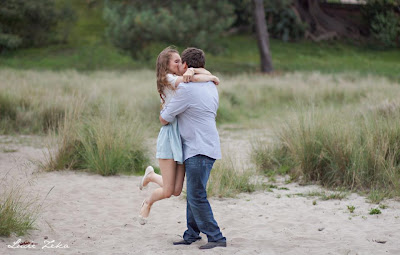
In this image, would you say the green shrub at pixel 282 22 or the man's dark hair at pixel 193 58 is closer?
the man's dark hair at pixel 193 58

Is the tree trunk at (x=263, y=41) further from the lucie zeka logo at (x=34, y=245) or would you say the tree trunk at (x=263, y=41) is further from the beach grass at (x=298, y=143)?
the lucie zeka logo at (x=34, y=245)

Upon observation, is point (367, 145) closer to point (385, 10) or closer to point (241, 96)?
point (241, 96)

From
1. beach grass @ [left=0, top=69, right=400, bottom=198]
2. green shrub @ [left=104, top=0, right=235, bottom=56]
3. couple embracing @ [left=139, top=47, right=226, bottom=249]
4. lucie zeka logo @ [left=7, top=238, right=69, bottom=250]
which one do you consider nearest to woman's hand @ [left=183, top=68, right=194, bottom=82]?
couple embracing @ [left=139, top=47, right=226, bottom=249]

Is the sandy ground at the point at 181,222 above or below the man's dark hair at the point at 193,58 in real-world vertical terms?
below

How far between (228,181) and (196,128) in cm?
284

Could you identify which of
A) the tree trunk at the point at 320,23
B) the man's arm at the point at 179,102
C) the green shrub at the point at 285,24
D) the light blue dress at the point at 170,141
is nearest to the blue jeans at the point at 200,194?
the light blue dress at the point at 170,141

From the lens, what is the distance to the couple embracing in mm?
4594

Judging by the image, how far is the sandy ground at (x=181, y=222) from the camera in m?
5.05

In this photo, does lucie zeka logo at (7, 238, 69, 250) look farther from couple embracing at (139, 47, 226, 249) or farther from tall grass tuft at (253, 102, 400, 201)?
tall grass tuft at (253, 102, 400, 201)

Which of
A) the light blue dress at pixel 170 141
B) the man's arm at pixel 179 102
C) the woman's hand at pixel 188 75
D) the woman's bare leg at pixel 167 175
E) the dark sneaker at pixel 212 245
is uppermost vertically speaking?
the woman's hand at pixel 188 75

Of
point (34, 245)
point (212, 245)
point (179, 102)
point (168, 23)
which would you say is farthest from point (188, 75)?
point (168, 23)

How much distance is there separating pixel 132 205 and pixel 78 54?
23164 mm

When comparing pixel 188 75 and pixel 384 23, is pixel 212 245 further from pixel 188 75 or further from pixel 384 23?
pixel 384 23

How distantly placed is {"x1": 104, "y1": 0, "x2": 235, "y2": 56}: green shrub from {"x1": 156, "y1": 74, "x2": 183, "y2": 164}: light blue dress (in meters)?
17.8
